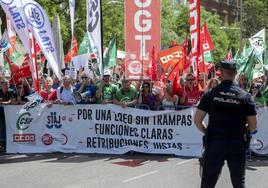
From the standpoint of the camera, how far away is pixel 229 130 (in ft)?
19.3

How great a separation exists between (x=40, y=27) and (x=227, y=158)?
7388 millimetres

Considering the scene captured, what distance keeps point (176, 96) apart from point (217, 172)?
5.65 metres

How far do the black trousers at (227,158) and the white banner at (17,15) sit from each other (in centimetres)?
716

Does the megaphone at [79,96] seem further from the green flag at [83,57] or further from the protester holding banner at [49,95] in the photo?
the green flag at [83,57]

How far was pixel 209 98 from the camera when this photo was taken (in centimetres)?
598

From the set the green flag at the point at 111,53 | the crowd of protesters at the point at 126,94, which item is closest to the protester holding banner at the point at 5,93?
the crowd of protesters at the point at 126,94

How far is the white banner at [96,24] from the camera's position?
12.9m

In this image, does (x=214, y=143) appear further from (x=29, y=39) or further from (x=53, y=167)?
(x=29, y=39)

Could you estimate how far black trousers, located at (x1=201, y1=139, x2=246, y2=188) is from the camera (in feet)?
19.3

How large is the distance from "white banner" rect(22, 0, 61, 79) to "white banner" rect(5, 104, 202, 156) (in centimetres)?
132

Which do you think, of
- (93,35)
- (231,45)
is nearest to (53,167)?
(93,35)

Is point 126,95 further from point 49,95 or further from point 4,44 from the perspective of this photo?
point 4,44

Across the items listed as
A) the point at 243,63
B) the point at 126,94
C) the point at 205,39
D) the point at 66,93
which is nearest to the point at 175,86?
the point at 126,94

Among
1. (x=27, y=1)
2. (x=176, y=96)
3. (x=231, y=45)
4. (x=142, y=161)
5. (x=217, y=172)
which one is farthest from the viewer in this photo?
(x=231, y=45)
